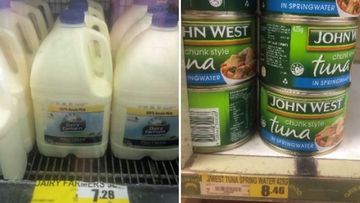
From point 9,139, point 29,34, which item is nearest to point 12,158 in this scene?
point 9,139

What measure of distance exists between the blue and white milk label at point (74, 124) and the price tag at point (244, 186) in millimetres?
305

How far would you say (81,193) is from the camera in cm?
96

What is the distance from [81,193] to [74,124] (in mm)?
173

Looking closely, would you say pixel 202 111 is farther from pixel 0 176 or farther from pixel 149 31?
pixel 0 176

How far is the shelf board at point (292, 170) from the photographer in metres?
0.89

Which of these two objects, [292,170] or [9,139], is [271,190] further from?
[9,139]

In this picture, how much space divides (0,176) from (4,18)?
14.3 inches

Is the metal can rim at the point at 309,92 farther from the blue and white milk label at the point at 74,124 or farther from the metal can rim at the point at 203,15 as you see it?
the blue and white milk label at the point at 74,124

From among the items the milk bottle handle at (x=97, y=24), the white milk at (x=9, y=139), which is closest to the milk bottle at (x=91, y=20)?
the milk bottle handle at (x=97, y=24)

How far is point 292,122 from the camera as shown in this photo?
0.96m

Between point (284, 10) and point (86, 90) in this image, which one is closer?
point (284, 10)

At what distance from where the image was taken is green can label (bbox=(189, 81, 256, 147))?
3.18 feet

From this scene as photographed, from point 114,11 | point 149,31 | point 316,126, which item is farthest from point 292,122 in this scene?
point 114,11

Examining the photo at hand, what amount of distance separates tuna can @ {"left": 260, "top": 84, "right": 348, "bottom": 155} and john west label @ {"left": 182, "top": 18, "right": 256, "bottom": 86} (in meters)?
0.10
